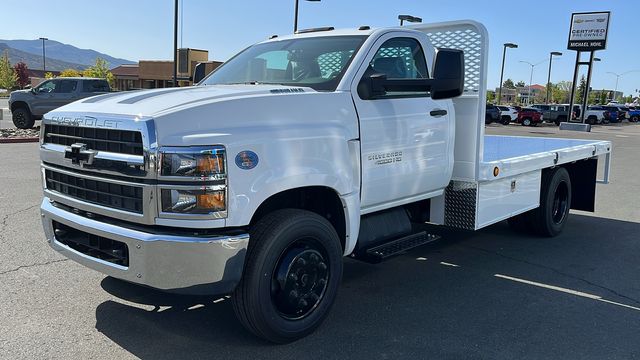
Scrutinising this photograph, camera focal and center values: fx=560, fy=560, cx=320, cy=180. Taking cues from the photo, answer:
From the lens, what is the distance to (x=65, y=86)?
20.8m

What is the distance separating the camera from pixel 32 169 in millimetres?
10961

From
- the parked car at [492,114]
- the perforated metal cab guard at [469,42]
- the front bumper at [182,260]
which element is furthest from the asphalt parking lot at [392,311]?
the parked car at [492,114]

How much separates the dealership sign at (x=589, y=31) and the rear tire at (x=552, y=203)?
3691cm

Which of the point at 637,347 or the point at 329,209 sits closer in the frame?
the point at 637,347

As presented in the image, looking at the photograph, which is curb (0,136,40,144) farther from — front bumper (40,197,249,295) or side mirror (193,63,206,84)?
front bumper (40,197,249,295)

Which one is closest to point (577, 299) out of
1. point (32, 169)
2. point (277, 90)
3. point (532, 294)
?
point (532, 294)

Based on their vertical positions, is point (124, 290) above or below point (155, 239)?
below

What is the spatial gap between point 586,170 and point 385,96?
4763 mm

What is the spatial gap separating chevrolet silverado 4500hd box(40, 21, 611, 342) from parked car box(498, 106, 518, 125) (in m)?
41.4

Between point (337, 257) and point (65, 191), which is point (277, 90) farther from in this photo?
point (65, 191)

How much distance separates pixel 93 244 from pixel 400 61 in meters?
2.75

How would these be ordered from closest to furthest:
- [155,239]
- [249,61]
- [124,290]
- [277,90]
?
[155,239]
[277,90]
[124,290]
[249,61]

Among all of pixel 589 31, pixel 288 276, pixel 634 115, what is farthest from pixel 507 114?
pixel 288 276

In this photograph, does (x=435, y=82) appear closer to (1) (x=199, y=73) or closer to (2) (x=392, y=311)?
(2) (x=392, y=311)
